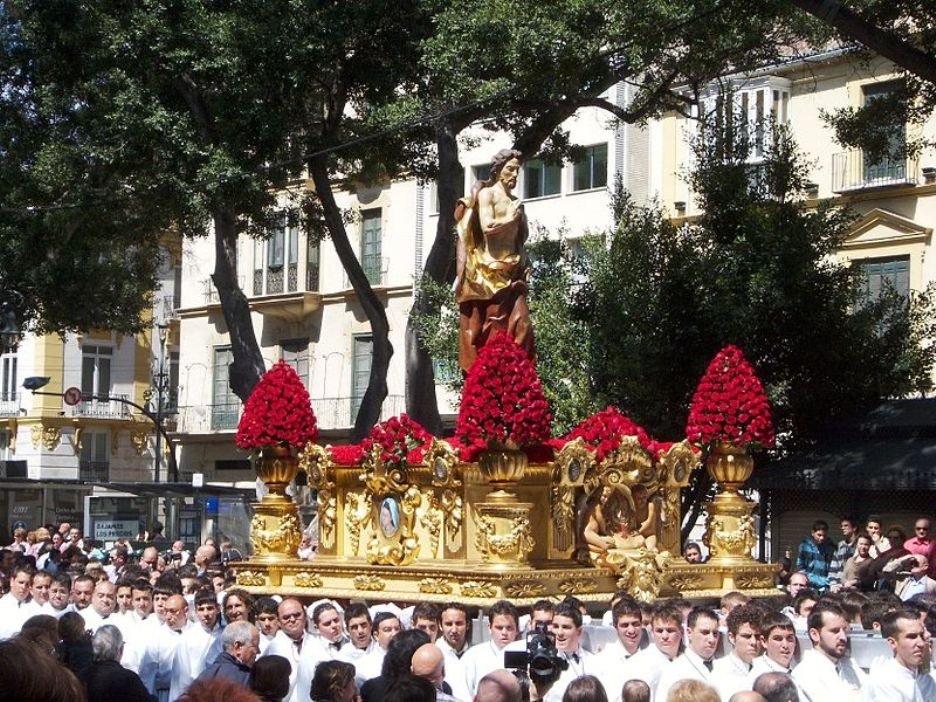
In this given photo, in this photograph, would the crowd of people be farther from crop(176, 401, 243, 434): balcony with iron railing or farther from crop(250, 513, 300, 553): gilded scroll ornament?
crop(176, 401, 243, 434): balcony with iron railing

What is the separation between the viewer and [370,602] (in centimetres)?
1580

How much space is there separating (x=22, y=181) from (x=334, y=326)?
67.0ft

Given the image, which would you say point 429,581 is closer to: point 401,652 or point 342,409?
point 401,652

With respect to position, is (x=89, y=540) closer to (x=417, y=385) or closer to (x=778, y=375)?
(x=417, y=385)

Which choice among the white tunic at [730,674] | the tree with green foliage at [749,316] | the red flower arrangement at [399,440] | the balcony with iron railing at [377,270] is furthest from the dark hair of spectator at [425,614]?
the balcony with iron railing at [377,270]

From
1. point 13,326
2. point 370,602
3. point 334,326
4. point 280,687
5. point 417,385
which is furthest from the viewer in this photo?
point 334,326

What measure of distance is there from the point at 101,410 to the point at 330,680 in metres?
49.3

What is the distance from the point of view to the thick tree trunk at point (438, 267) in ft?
74.4

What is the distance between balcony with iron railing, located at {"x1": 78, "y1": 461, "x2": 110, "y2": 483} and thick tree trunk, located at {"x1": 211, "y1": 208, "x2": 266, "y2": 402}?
3115 centimetres

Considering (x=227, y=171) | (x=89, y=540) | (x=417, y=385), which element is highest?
(x=227, y=171)

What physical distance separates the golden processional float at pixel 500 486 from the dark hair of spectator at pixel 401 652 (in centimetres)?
540

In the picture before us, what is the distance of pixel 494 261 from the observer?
1597 centimetres

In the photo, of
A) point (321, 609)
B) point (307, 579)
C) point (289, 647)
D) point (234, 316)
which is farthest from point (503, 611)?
point (234, 316)

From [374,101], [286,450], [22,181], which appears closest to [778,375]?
[374,101]
